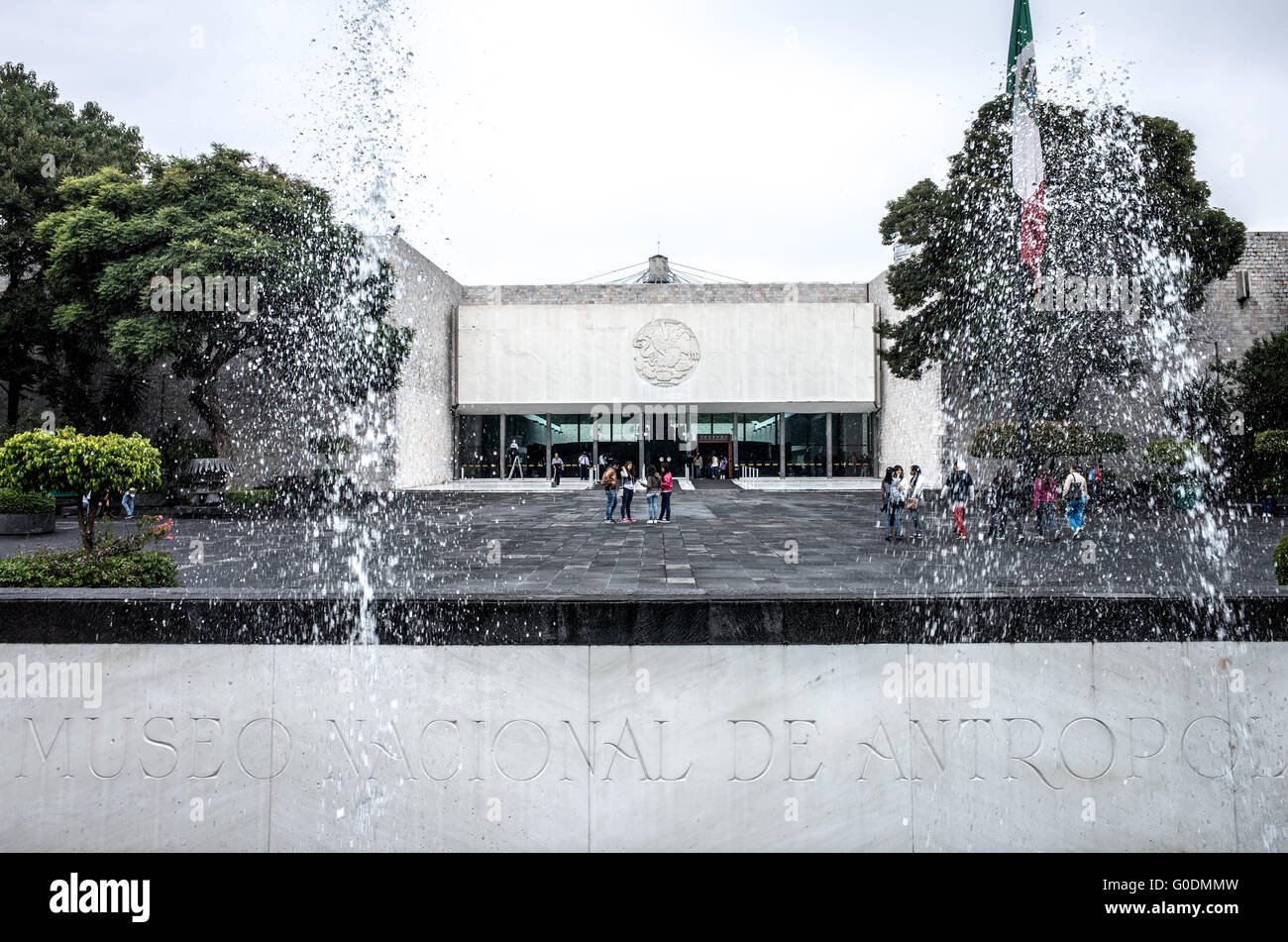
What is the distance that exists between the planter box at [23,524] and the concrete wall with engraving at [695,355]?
74.7ft

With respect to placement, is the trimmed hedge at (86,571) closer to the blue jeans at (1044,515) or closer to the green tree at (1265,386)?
the blue jeans at (1044,515)

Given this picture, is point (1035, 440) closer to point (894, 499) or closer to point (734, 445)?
point (894, 499)

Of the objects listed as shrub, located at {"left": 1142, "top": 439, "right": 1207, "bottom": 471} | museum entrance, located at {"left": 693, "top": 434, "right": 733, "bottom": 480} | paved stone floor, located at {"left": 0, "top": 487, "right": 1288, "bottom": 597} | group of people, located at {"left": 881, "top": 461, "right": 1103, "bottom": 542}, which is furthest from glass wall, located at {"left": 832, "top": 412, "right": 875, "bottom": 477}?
group of people, located at {"left": 881, "top": 461, "right": 1103, "bottom": 542}

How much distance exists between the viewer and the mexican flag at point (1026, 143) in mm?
17650

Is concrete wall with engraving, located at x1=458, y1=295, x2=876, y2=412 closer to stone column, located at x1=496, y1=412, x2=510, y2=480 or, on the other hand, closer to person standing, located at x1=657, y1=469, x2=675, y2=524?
stone column, located at x1=496, y1=412, x2=510, y2=480

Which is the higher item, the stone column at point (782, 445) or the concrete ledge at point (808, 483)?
the stone column at point (782, 445)

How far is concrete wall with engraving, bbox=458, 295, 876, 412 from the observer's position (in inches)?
1501

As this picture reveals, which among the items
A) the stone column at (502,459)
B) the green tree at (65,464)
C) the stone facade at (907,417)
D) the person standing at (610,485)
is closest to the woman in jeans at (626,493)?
the person standing at (610,485)

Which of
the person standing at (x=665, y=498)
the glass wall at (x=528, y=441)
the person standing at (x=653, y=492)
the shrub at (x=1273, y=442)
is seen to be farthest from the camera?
the glass wall at (x=528, y=441)

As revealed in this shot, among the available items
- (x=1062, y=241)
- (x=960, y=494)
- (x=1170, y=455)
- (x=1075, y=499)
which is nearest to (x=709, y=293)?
(x=1062, y=241)

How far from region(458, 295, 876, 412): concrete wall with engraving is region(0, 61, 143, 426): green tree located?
1653 centimetres
